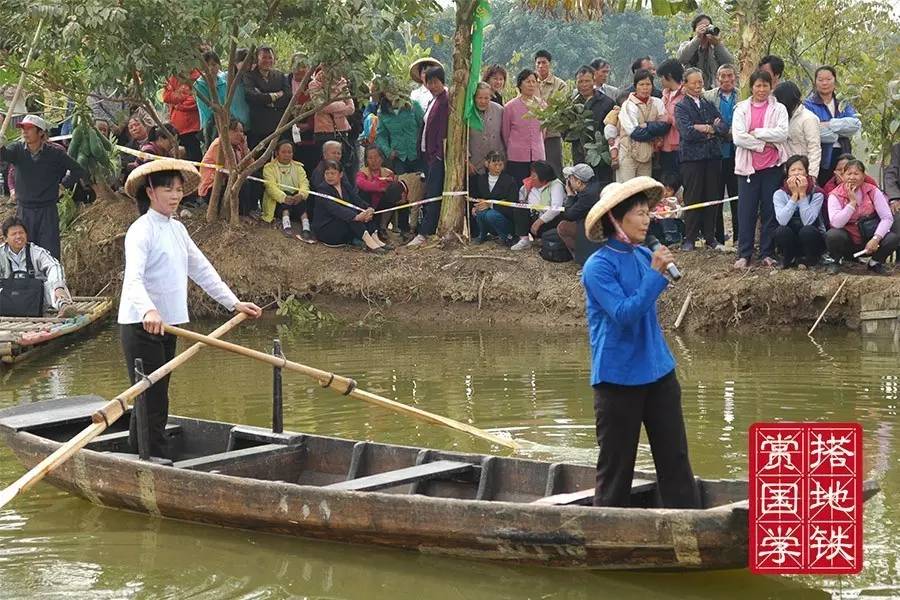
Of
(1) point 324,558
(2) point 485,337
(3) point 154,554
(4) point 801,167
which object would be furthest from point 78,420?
(4) point 801,167

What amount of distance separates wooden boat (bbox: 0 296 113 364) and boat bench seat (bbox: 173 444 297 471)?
191 inches

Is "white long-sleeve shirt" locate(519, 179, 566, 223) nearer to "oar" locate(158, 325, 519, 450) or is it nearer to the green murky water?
the green murky water

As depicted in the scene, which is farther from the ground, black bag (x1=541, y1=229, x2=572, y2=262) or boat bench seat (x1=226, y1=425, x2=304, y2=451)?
black bag (x1=541, y1=229, x2=572, y2=262)

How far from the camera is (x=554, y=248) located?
1427 cm

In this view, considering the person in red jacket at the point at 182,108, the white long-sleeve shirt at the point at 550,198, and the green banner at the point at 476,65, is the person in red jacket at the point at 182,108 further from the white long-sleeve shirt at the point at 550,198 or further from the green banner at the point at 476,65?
the white long-sleeve shirt at the point at 550,198

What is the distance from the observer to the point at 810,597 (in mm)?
5914

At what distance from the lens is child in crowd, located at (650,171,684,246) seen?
1338 cm

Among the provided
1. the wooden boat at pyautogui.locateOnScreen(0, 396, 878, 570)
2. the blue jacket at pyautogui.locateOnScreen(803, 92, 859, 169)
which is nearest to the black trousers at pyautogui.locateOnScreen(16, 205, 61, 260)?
the wooden boat at pyautogui.locateOnScreen(0, 396, 878, 570)

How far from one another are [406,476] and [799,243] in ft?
23.2

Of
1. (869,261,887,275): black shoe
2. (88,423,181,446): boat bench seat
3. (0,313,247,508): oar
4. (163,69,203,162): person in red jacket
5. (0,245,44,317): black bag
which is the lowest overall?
(88,423,181,446): boat bench seat

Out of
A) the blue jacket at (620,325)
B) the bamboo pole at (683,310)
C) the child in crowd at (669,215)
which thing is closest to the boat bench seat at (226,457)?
the blue jacket at (620,325)

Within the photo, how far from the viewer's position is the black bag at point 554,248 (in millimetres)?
14227

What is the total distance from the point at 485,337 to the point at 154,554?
23.1 feet

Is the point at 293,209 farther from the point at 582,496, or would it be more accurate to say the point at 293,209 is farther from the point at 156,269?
the point at 582,496
